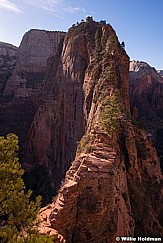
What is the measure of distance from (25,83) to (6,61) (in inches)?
917

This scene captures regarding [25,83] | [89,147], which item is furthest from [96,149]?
[25,83]

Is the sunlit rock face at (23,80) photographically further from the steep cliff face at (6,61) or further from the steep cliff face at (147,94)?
the steep cliff face at (147,94)

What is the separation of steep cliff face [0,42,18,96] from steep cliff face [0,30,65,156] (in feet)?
1.03

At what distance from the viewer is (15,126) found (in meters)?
65.9

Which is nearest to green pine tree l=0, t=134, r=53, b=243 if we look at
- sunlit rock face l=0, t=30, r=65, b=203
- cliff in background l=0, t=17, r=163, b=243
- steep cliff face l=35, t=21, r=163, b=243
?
cliff in background l=0, t=17, r=163, b=243

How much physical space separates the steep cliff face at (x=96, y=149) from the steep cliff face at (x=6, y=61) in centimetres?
3648

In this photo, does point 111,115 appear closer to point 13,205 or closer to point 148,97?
point 13,205

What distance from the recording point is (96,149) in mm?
17828

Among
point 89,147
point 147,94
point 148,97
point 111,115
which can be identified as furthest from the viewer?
point 148,97

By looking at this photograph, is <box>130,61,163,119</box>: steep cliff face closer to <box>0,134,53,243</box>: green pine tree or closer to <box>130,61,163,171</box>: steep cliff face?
<box>130,61,163,171</box>: steep cliff face

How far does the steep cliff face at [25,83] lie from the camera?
6669cm

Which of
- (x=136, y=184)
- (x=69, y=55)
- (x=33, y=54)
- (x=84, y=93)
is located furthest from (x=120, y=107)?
(x=33, y=54)

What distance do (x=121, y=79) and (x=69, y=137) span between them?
1165cm

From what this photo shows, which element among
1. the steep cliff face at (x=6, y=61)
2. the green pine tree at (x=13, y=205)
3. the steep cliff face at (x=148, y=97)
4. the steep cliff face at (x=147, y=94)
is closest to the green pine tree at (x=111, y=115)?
the green pine tree at (x=13, y=205)
